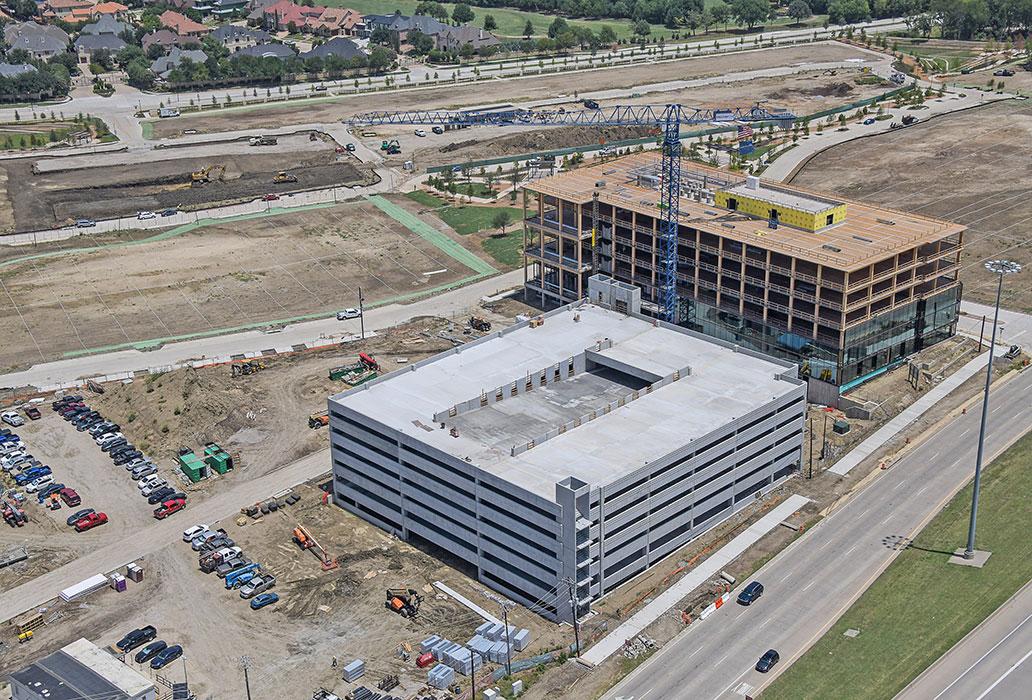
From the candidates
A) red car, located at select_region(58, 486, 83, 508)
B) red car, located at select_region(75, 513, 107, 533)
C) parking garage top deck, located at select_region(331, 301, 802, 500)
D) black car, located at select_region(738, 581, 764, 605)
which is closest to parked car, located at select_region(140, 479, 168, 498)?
red car, located at select_region(75, 513, 107, 533)

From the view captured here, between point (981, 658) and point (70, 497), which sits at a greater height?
point (70, 497)

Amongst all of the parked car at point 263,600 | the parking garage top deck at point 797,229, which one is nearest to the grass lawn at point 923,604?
the parking garage top deck at point 797,229

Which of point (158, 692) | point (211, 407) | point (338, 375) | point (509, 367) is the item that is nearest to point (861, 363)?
point (509, 367)

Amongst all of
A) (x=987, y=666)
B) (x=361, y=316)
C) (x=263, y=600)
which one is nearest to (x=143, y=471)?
(x=263, y=600)

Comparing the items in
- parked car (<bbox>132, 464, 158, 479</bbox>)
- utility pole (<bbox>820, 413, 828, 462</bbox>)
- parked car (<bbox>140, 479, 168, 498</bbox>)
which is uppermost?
utility pole (<bbox>820, 413, 828, 462</bbox>)

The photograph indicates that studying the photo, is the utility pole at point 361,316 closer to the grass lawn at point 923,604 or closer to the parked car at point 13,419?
the parked car at point 13,419

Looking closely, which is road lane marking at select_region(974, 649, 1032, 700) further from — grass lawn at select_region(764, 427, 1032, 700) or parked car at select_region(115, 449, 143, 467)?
parked car at select_region(115, 449, 143, 467)

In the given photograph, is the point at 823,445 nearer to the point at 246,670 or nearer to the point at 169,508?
the point at 246,670

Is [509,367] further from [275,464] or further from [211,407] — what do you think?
[211,407]
